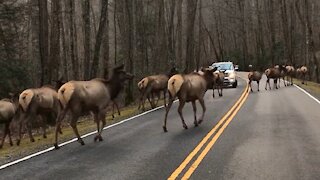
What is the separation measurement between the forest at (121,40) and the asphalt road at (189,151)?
13.5 ft

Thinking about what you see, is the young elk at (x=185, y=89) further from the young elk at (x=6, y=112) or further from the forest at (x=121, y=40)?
the young elk at (x=6, y=112)

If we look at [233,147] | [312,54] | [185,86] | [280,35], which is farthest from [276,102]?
[280,35]

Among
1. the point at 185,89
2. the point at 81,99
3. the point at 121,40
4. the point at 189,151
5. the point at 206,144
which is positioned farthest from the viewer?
the point at 121,40

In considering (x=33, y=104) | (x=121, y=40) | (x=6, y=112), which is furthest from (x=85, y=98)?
→ (x=121, y=40)

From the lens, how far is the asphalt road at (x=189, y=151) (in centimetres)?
838

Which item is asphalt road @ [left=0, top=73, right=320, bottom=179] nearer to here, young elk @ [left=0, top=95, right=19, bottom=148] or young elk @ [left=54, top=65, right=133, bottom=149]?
young elk @ [left=54, top=65, right=133, bottom=149]

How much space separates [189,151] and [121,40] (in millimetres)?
29155

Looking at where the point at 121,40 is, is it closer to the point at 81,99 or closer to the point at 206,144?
the point at 81,99

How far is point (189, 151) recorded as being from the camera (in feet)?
33.9

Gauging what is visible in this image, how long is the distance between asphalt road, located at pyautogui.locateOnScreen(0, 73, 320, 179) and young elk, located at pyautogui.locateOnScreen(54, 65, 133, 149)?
2.14 feet

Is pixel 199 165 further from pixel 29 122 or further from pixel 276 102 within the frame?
pixel 276 102

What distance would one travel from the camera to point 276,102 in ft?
72.5

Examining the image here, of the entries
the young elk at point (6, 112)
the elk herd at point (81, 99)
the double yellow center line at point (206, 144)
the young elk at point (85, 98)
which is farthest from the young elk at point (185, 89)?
the young elk at point (6, 112)

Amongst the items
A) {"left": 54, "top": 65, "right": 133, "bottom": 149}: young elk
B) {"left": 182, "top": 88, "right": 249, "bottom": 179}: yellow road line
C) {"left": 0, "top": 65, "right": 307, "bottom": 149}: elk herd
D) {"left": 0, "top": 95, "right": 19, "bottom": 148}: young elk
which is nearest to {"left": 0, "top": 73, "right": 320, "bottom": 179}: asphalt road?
{"left": 182, "top": 88, "right": 249, "bottom": 179}: yellow road line
